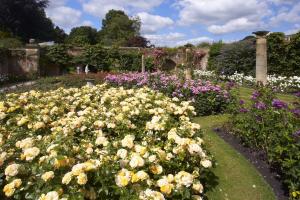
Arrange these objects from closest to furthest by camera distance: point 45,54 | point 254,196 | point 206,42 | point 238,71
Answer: point 254,196, point 238,71, point 45,54, point 206,42

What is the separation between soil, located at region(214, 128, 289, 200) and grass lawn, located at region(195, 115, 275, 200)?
0.08 meters

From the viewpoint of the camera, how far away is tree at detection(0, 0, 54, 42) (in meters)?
29.2

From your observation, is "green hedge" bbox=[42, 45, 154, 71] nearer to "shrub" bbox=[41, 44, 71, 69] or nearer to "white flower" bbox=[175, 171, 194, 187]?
"shrub" bbox=[41, 44, 71, 69]

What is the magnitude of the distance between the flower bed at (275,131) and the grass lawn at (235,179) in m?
0.29

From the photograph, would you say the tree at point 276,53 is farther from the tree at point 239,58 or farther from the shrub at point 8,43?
the shrub at point 8,43

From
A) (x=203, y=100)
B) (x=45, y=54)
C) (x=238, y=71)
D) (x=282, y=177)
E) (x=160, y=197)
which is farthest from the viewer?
(x=45, y=54)

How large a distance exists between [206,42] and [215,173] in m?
22.7

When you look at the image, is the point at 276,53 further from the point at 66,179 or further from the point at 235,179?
the point at 66,179

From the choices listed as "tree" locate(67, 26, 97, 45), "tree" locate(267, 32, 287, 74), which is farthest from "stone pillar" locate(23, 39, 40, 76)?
→ "tree" locate(67, 26, 97, 45)

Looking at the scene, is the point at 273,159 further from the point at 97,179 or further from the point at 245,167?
the point at 97,179

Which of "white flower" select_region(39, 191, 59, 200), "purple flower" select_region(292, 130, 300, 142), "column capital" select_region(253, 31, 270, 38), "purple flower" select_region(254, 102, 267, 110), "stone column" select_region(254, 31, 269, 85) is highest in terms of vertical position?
"column capital" select_region(253, 31, 270, 38)

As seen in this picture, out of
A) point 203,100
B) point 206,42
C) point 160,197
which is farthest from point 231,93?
point 206,42

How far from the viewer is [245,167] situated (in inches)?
186

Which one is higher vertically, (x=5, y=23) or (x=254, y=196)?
(x=5, y=23)
